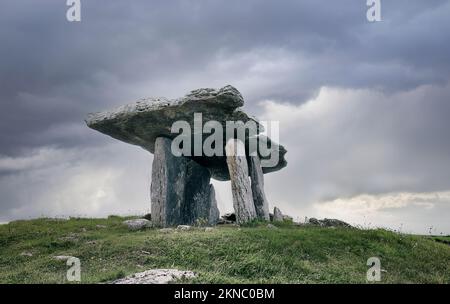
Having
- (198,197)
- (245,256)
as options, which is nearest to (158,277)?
(245,256)

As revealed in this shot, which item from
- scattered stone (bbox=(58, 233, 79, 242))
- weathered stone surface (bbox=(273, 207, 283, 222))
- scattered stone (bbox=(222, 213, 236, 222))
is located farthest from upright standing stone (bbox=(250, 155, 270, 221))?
scattered stone (bbox=(58, 233, 79, 242))

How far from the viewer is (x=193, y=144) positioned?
28.5 m

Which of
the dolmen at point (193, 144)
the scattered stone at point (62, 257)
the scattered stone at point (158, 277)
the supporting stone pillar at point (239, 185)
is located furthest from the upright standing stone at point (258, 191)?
the scattered stone at point (158, 277)

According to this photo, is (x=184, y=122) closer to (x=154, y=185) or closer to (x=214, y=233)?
(x=154, y=185)

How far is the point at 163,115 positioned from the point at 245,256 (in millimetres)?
11083

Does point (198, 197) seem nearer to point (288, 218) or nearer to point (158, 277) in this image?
point (288, 218)

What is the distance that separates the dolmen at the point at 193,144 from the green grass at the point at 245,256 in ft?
16.2

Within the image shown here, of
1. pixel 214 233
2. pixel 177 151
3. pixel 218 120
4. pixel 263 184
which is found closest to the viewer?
pixel 214 233

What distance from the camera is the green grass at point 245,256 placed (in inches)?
578

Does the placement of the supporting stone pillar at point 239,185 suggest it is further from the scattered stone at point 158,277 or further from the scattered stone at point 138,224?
the scattered stone at point 158,277

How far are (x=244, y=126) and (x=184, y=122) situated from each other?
3.39m
